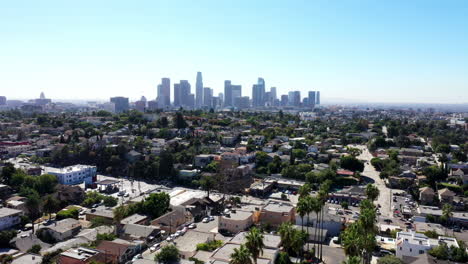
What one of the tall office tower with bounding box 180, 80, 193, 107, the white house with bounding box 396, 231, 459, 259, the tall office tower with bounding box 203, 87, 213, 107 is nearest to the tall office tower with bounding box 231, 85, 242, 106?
the tall office tower with bounding box 203, 87, 213, 107

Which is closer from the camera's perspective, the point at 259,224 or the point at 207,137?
the point at 259,224

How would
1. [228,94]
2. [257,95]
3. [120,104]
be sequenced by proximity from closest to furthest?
[120,104] → [257,95] → [228,94]

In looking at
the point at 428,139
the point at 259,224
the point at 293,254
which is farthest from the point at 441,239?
the point at 428,139

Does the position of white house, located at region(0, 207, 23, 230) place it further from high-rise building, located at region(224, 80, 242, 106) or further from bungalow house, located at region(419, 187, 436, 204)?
high-rise building, located at region(224, 80, 242, 106)

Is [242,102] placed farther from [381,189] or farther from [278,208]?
[278,208]

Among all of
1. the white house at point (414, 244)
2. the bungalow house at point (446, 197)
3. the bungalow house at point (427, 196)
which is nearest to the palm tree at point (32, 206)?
the white house at point (414, 244)

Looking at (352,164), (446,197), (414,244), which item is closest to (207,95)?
(352,164)

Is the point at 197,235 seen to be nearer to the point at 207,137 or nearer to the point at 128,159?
the point at 128,159
